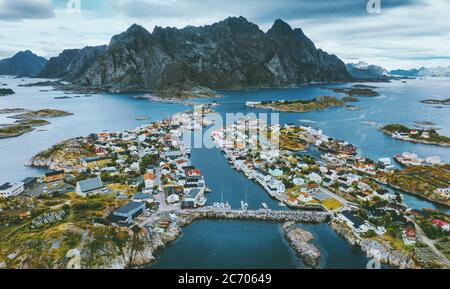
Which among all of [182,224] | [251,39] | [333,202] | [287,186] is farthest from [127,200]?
[251,39]

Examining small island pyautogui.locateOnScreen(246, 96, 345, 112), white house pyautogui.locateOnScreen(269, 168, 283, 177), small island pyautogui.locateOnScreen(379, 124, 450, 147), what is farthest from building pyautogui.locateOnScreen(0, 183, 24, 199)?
small island pyautogui.locateOnScreen(246, 96, 345, 112)

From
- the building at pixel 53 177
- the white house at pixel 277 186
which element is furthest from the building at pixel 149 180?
the white house at pixel 277 186

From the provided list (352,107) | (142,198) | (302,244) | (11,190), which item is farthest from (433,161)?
(352,107)

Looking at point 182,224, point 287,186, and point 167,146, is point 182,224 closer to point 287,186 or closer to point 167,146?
point 287,186

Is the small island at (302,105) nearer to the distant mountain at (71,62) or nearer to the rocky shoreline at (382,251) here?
the rocky shoreline at (382,251)

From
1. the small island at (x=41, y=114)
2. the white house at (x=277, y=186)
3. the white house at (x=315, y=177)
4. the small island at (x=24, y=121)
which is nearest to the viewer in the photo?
the white house at (x=277, y=186)

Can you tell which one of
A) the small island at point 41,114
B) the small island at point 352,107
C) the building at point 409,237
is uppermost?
the small island at point 352,107

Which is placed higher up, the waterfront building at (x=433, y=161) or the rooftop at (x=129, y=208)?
the waterfront building at (x=433, y=161)
